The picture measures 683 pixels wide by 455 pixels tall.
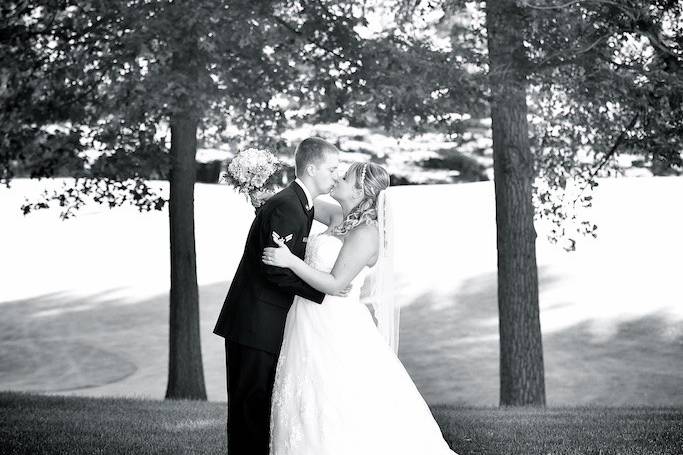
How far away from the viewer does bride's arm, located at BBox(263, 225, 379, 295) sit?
16.1 feet

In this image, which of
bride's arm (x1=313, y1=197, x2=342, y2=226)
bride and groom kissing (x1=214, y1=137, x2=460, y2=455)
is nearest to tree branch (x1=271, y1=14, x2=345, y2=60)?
bride's arm (x1=313, y1=197, x2=342, y2=226)

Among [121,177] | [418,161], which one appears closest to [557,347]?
[121,177]

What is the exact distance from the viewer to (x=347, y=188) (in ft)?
17.9

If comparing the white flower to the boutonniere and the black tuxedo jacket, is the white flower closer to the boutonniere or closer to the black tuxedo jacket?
the black tuxedo jacket

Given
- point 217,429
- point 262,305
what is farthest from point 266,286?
point 217,429

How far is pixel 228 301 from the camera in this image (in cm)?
518

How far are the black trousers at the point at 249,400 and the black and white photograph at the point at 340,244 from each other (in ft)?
0.04

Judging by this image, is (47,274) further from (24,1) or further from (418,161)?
(418,161)

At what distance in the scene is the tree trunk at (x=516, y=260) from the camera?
11.9m

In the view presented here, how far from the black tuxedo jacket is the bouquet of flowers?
0.40 metres

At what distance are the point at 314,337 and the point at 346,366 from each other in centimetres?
24

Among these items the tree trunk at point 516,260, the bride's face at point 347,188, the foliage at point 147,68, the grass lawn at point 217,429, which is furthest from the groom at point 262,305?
the tree trunk at point 516,260

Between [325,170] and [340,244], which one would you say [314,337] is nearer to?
[340,244]

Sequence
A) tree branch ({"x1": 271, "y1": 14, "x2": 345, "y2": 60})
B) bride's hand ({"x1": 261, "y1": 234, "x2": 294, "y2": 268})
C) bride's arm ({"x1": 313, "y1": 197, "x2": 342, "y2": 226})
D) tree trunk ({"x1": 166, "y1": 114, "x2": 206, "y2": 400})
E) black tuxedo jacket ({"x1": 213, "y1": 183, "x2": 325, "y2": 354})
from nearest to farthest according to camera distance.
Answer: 1. bride's hand ({"x1": 261, "y1": 234, "x2": 294, "y2": 268})
2. black tuxedo jacket ({"x1": 213, "y1": 183, "x2": 325, "y2": 354})
3. bride's arm ({"x1": 313, "y1": 197, "x2": 342, "y2": 226})
4. tree branch ({"x1": 271, "y1": 14, "x2": 345, "y2": 60})
5. tree trunk ({"x1": 166, "y1": 114, "x2": 206, "y2": 400})
